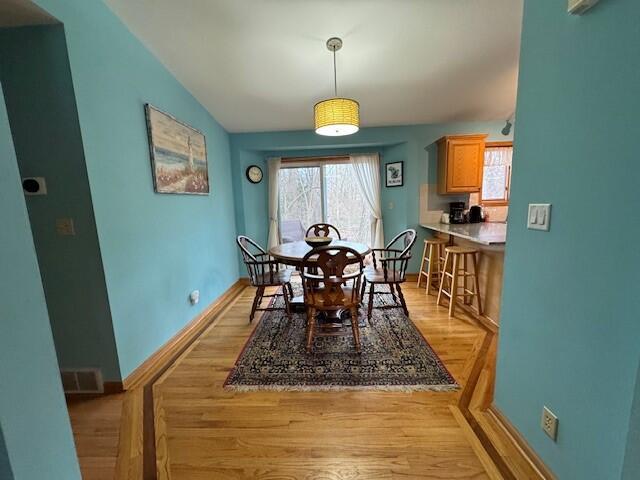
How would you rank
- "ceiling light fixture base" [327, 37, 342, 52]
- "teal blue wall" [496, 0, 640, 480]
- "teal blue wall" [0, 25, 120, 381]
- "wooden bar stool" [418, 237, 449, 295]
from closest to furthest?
"teal blue wall" [496, 0, 640, 480] < "teal blue wall" [0, 25, 120, 381] < "ceiling light fixture base" [327, 37, 342, 52] < "wooden bar stool" [418, 237, 449, 295]

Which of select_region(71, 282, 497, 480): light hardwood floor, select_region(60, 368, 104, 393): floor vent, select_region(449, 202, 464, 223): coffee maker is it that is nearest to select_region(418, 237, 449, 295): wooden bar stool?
select_region(449, 202, 464, 223): coffee maker

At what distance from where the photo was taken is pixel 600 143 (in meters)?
0.83

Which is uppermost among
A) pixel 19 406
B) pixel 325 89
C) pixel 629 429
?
pixel 325 89

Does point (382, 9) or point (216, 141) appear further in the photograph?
point (216, 141)

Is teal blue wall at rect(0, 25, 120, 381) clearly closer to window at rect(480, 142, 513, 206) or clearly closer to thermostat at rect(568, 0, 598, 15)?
thermostat at rect(568, 0, 598, 15)

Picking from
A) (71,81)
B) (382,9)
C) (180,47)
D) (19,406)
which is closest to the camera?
(19,406)

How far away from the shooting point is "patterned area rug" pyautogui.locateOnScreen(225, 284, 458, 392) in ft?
5.64

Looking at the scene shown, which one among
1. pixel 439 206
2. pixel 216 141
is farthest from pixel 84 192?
pixel 439 206

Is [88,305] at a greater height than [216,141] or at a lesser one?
lesser

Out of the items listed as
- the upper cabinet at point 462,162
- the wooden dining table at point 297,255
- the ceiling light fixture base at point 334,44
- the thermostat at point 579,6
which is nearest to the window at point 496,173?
the upper cabinet at point 462,162

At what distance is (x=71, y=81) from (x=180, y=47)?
0.98 m

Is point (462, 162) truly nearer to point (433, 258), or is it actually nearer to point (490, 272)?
point (433, 258)

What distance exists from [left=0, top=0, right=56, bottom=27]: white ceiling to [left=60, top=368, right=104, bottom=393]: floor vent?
2.02 meters

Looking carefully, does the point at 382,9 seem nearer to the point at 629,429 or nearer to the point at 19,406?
the point at 629,429
